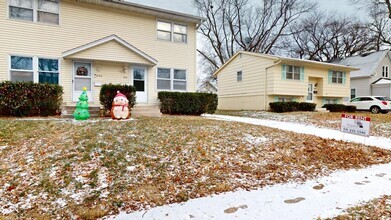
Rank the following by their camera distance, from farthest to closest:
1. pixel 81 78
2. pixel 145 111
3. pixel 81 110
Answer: pixel 145 111 < pixel 81 78 < pixel 81 110

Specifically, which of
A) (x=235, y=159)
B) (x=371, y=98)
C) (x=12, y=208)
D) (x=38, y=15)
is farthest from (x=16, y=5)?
(x=371, y=98)

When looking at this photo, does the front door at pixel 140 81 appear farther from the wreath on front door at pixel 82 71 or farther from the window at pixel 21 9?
the window at pixel 21 9

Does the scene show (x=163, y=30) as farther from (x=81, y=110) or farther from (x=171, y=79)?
(x=81, y=110)

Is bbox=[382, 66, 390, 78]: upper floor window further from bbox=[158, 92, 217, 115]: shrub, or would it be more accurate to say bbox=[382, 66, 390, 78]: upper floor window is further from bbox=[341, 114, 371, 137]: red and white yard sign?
bbox=[341, 114, 371, 137]: red and white yard sign

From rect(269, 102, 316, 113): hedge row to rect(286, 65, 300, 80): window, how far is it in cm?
239

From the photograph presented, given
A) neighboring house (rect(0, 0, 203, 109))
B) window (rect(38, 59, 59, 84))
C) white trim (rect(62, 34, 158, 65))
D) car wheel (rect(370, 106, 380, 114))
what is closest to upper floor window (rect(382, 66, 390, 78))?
car wheel (rect(370, 106, 380, 114))

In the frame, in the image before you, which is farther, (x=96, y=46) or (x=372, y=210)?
(x=96, y=46)

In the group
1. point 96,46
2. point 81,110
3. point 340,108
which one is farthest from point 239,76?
point 81,110

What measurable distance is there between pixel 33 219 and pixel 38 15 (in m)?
11.1

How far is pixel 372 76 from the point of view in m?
25.8

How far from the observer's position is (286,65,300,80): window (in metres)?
18.9

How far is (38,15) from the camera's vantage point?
11117mm

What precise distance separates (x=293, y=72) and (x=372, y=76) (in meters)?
13.2

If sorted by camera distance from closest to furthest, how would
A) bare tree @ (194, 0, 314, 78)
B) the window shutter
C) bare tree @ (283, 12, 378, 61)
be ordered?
1. the window shutter
2. bare tree @ (194, 0, 314, 78)
3. bare tree @ (283, 12, 378, 61)
